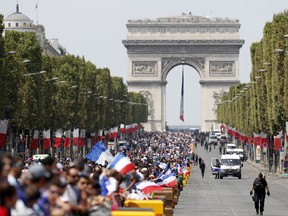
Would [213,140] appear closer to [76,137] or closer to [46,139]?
[76,137]

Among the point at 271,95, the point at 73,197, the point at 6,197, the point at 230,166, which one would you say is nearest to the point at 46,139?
the point at 230,166

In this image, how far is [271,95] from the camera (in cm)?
8588

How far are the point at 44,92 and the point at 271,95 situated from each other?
1542 centimetres

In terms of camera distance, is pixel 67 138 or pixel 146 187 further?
pixel 67 138

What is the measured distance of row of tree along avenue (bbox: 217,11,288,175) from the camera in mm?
79688

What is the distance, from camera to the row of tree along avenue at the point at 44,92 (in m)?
67.4

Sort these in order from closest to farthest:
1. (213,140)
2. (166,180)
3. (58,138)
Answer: (166,180)
(58,138)
(213,140)

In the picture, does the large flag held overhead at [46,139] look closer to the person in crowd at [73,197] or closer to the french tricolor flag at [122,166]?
the french tricolor flag at [122,166]

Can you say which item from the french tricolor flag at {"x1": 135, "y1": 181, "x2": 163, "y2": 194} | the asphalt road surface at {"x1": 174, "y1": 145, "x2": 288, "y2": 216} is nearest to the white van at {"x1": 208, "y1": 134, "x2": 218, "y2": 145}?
the asphalt road surface at {"x1": 174, "y1": 145, "x2": 288, "y2": 216}

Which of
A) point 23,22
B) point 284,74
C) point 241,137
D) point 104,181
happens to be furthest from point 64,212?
point 23,22

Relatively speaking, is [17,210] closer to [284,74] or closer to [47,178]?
[47,178]

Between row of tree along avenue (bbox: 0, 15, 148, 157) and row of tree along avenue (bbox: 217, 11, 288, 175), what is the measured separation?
1431cm

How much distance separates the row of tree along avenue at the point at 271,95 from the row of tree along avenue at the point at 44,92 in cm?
1431

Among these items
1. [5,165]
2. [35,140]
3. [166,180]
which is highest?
[35,140]
